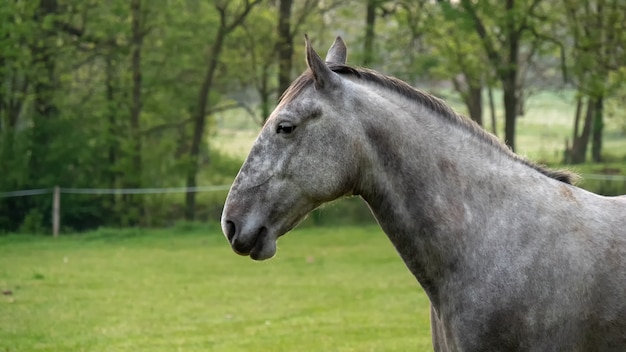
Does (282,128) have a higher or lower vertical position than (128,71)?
higher

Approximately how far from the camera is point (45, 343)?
9.46m

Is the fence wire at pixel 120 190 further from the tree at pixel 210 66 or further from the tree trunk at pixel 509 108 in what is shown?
the tree trunk at pixel 509 108

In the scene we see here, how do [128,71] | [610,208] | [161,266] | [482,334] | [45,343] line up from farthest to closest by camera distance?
[128,71], [161,266], [45,343], [610,208], [482,334]

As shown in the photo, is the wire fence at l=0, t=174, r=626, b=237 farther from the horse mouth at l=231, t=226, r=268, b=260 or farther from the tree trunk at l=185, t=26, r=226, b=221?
the horse mouth at l=231, t=226, r=268, b=260

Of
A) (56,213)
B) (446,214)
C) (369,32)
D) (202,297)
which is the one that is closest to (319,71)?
(446,214)

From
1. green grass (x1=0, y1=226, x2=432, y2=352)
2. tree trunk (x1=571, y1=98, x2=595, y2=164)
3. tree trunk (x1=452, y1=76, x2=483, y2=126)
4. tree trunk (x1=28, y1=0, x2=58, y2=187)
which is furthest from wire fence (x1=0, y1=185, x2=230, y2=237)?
tree trunk (x1=571, y1=98, x2=595, y2=164)

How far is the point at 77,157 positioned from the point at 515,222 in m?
20.7

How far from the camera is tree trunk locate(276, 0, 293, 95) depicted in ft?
85.1

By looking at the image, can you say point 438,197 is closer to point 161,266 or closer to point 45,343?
point 45,343

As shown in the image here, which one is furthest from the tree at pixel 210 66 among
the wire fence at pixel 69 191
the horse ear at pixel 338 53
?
the horse ear at pixel 338 53

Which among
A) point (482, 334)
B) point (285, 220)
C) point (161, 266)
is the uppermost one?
point (285, 220)

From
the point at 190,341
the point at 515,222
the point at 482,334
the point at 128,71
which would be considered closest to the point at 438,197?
the point at 515,222

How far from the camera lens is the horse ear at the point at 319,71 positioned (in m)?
→ 3.66

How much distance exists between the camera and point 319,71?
3711 millimetres
